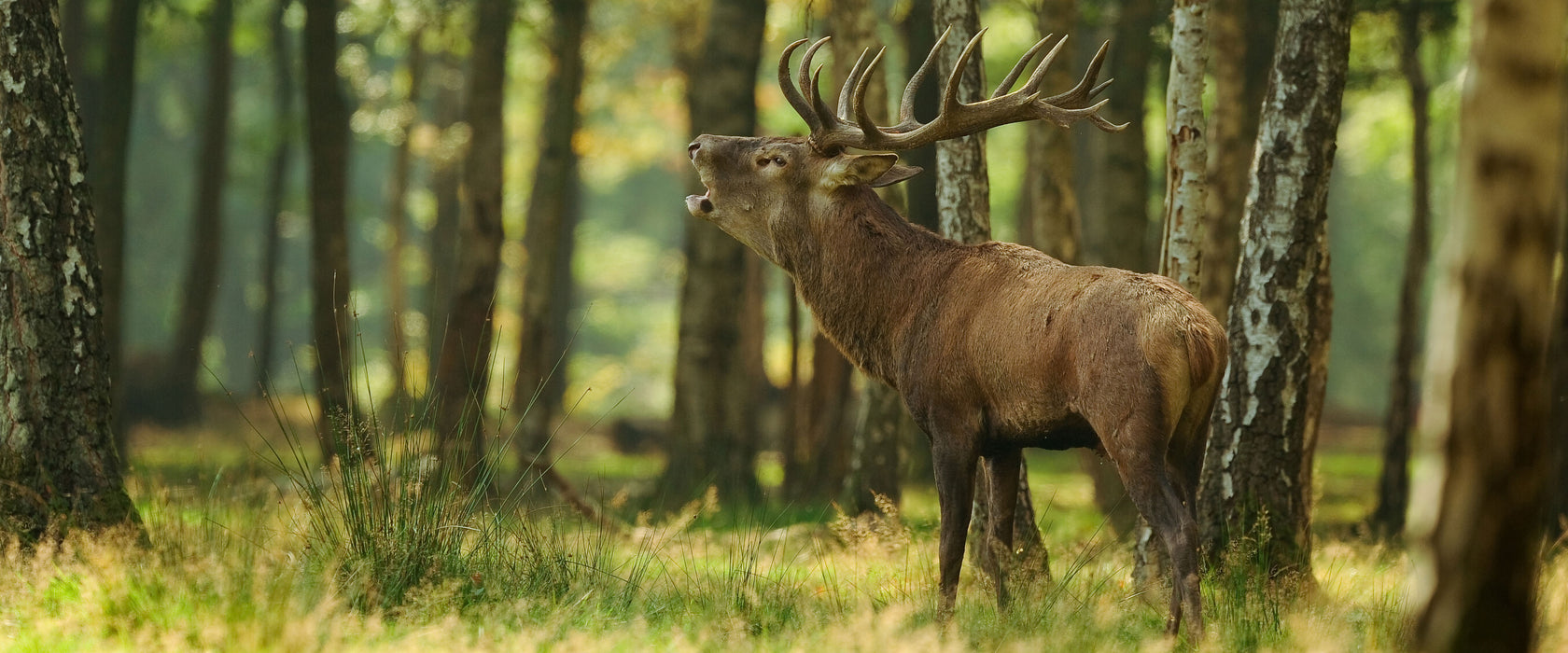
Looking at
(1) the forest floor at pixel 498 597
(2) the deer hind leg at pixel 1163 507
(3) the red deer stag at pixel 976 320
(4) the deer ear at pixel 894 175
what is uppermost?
(4) the deer ear at pixel 894 175

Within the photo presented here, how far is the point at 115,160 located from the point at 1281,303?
33.3 feet

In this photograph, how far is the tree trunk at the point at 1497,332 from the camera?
3.32 m

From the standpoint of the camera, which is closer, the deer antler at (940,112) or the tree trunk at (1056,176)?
the deer antler at (940,112)

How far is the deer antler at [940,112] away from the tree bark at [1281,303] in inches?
37.8

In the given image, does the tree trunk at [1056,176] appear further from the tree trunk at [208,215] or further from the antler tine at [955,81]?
the tree trunk at [208,215]

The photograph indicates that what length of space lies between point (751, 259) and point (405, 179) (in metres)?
5.29

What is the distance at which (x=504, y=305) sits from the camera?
32781mm

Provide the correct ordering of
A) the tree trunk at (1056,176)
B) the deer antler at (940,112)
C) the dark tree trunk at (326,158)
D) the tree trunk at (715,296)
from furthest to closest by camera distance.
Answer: the tree trunk at (715,296) < the dark tree trunk at (326,158) < the tree trunk at (1056,176) < the deer antler at (940,112)

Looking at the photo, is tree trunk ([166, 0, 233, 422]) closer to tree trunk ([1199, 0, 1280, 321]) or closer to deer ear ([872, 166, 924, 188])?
tree trunk ([1199, 0, 1280, 321])

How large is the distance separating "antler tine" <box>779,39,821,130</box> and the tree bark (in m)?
2.20

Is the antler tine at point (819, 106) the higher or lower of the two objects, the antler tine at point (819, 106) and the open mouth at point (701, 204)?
the higher

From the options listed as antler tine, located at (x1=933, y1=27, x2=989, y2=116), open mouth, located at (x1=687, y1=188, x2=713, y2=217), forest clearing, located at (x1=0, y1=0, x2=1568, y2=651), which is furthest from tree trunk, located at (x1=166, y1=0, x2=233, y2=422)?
antler tine, located at (x1=933, y1=27, x2=989, y2=116)

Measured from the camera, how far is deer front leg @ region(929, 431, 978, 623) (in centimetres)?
546

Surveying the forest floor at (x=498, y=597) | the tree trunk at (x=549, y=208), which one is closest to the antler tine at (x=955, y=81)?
the forest floor at (x=498, y=597)
